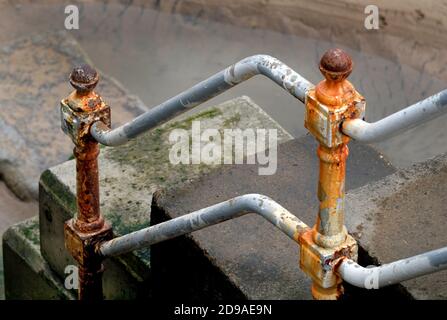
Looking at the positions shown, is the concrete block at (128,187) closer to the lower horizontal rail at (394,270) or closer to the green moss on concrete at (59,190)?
the green moss on concrete at (59,190)

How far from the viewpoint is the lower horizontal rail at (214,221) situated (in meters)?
2.99

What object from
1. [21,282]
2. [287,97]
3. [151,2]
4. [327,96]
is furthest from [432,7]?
[327,96]

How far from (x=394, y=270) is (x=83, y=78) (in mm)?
1119

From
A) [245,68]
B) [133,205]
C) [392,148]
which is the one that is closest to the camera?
[245,68]

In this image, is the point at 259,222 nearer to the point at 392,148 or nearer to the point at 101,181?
the point at 101,181

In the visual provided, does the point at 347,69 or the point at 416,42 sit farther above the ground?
the point at 347,69

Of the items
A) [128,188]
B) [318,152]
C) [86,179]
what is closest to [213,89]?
[318,152]

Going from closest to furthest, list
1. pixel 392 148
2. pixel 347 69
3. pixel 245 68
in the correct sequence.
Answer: pixel 347 69 → pixel 245 68 → pixel 392 148

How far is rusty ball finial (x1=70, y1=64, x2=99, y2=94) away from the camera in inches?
135

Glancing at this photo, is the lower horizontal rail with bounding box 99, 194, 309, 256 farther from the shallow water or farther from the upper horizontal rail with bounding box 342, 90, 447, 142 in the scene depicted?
the shallow water

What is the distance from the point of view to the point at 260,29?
25.7 ft

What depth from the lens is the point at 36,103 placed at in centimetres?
713

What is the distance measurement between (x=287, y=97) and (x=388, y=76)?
634mm

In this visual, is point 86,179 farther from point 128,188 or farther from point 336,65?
point 336,65
